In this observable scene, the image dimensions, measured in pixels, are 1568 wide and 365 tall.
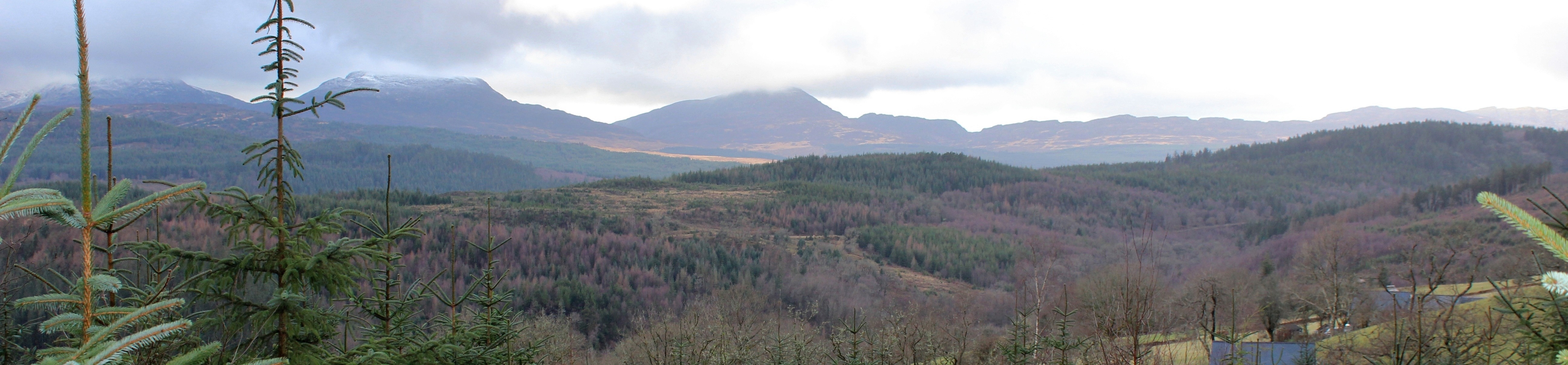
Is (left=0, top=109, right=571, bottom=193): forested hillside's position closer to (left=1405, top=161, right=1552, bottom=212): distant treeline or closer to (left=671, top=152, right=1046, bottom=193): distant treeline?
(left=671, top=152, right=1046, bottom=193): distant treeline

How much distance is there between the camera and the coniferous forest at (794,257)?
326 centimetres

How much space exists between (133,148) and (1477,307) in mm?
187233

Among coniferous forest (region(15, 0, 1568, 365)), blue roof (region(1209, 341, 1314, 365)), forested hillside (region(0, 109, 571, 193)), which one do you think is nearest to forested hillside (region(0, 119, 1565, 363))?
coniferous forest (region(15, 0, 1568, 365))

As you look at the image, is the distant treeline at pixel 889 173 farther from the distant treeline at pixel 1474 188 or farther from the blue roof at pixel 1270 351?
the blue roof at pixel 1270 351

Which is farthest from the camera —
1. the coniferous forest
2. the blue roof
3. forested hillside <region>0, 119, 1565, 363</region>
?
forested hillside <region>0, 119, 1565, 363</region>

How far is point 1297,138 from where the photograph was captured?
14912 centimetres

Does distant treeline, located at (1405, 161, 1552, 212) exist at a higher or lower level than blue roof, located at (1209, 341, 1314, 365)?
higher

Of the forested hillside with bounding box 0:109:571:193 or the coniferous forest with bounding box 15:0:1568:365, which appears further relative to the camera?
the forested hillside with bounding box 0:109:571:193

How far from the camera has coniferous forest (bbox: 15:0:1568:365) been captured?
3.26 meters

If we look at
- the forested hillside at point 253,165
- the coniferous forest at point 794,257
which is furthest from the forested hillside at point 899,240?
the forested hillside at point 253,165

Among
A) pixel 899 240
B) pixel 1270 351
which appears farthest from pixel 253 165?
pixel 1270 351

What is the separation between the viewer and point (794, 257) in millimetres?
45969

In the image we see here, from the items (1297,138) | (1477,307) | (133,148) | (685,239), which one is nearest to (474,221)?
(685,239)

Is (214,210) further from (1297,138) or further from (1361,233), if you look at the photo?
(1297,138)
